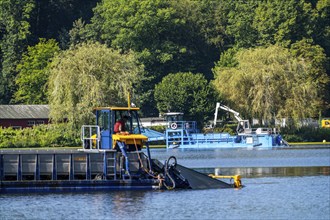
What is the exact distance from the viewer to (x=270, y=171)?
67812 mm

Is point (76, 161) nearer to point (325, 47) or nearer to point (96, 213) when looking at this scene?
point (96, 213)

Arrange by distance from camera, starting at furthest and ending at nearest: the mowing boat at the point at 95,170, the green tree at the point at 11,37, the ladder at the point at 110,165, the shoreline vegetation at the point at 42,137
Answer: the green tree at the point at 11,37, the shoreline vegetation at the point at 42,137, the ladder at the point at 110,165, the mowing boat at the point at 95,170

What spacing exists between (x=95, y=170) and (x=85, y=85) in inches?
1966

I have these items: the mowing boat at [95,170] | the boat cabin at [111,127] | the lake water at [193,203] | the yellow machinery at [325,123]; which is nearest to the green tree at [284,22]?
the yellow machinery at [325,123]

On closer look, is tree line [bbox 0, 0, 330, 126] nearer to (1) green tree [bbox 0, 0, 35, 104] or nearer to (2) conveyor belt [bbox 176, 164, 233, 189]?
(1) green tree [bbox 0, 0, 35, 104]

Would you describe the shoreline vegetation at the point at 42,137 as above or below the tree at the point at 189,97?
below

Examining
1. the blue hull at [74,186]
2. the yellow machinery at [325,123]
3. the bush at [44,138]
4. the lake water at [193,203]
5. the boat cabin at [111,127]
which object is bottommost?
the lake water at [193,203]

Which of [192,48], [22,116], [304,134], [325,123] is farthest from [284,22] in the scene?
[22,116]

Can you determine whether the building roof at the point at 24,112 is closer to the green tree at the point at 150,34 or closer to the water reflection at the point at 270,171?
the green tree at the point at 150,34

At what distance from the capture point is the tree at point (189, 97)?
11981 cm

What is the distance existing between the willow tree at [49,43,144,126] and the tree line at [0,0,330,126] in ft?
22.0

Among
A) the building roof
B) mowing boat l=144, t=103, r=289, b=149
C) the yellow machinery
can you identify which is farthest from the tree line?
the building roof

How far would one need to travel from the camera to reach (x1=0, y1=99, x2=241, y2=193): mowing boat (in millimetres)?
50250

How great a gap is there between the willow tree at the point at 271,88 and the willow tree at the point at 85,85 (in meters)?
17.6
